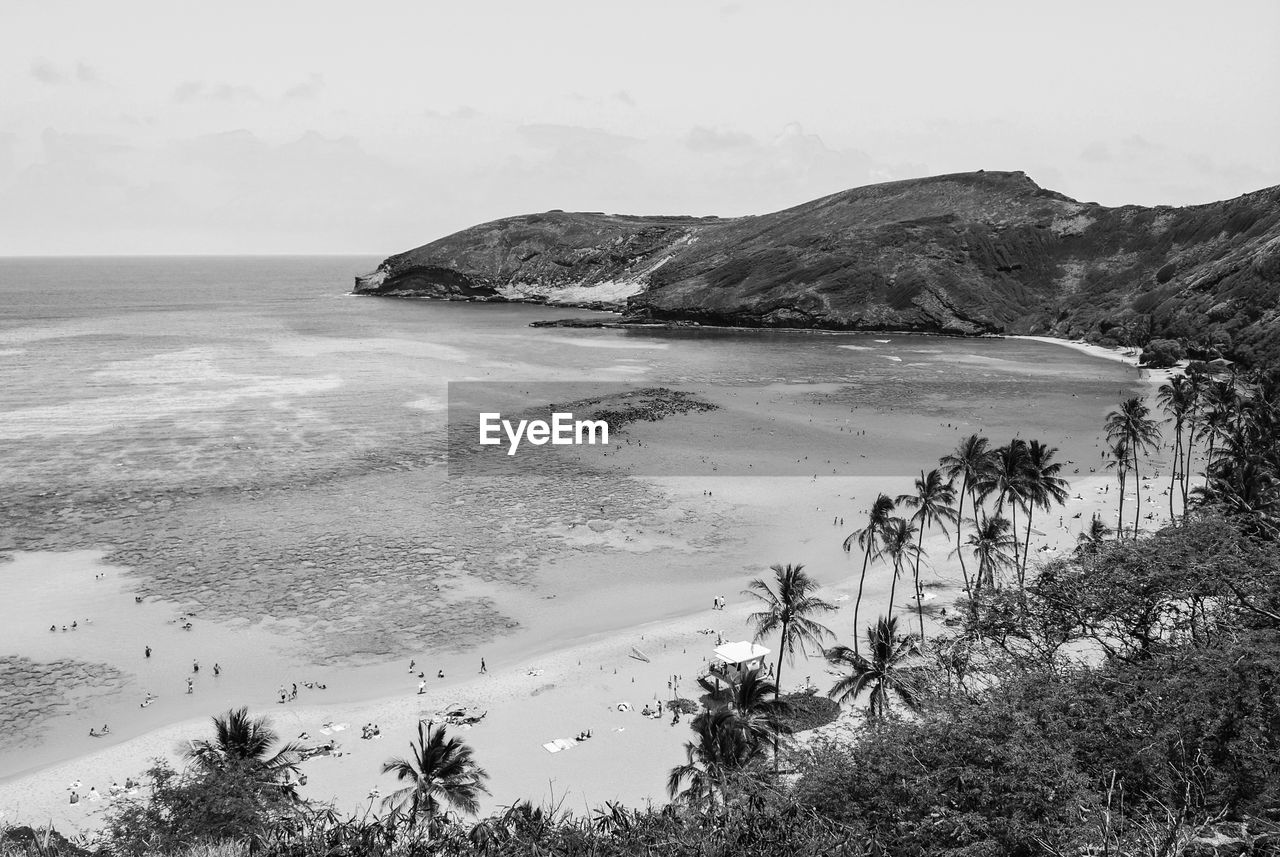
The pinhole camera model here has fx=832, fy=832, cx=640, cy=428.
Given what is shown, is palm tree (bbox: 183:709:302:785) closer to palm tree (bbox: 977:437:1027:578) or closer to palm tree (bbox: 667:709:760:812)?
palm tree (bbox: 667:709:760:812)

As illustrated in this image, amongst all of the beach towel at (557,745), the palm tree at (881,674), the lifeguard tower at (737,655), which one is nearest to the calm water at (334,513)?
the lifeguard tower at (737,655)

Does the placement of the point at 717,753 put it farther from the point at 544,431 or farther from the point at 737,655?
the point at 544,431

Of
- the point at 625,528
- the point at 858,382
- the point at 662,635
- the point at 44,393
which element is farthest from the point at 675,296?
the point at 662,635

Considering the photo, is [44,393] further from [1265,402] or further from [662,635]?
[1265,402]

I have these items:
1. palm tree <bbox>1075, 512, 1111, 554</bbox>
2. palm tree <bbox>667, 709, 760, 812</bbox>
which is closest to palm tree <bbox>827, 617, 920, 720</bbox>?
palm tree <bbox>667, 709, 760, 812</bbox>

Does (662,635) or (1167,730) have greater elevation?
(1167,730)

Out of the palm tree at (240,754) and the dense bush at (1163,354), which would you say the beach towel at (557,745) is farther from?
the dense bush at (1163,354)
